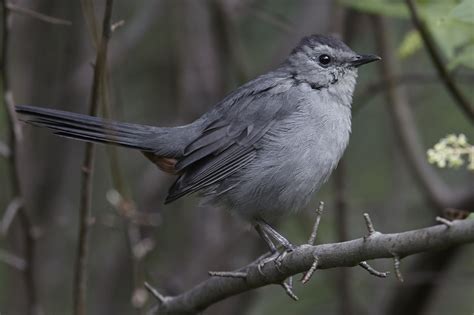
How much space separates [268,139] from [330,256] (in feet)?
5.62

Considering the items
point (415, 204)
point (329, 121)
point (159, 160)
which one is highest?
point (329, 121)

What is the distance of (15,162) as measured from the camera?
3.92m

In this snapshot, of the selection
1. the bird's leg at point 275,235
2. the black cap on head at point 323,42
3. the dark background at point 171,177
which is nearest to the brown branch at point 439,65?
the black cap on head at point 323,42

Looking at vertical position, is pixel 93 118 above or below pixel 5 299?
above

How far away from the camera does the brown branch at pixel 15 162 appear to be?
12.1 feet

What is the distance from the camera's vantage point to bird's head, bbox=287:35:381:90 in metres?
4.61

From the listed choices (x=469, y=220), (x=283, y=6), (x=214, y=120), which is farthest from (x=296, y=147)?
(x=283, y=6)

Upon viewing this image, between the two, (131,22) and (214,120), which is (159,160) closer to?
(214,120)

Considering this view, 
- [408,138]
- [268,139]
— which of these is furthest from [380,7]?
[408,138]

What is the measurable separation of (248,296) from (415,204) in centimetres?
165

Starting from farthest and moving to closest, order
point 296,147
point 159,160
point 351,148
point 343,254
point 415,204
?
point 351,148, point 415,204, point 159,160, point 296,147, point 343,254

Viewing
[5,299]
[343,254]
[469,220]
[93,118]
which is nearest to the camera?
[469,220]

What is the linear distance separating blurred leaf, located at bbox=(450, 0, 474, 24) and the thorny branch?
1950mm

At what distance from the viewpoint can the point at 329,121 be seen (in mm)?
4387
